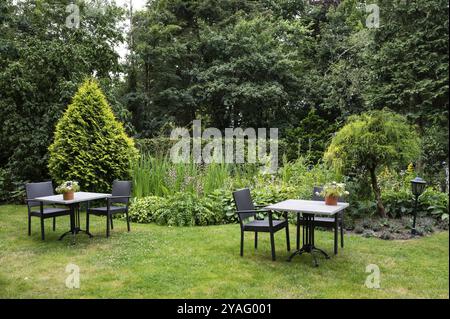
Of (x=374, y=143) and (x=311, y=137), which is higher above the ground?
(x=311, y=137)

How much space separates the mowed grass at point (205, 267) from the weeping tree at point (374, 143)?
1.28m

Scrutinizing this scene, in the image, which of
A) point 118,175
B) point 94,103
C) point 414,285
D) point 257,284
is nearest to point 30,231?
point 118,175

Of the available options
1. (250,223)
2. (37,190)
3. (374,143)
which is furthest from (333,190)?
(37,190)

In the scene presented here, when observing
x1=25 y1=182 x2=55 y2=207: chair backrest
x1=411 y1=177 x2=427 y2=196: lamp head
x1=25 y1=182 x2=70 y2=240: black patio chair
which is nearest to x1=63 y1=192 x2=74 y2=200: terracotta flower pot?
x1=25 y1=182 x2=70 y2=240: black patio chair

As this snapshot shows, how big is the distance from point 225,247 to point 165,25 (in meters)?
12.0

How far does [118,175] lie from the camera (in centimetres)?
839

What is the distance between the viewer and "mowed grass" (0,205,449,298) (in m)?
3.87

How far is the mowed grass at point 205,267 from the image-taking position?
387 cm

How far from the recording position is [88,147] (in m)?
8.12

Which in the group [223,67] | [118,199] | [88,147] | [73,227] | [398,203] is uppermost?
[223,67]

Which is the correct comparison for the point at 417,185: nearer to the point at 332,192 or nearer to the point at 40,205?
the point at 332,192

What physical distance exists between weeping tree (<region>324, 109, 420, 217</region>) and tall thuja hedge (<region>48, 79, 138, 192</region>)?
4.59 m

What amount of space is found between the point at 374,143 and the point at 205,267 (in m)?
3.39

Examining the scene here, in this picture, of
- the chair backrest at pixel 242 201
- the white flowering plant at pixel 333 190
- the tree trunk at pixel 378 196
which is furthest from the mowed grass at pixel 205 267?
the tree trunk at pixel 378 196
